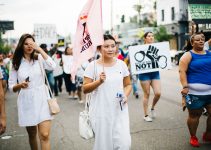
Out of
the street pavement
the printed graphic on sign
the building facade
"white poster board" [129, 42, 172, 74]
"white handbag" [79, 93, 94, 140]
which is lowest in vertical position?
the street pavement

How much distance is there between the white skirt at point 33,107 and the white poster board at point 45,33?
13.9 meters

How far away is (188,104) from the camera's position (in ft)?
17.1

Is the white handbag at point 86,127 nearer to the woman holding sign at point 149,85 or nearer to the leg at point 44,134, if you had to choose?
the leg at point 44,134

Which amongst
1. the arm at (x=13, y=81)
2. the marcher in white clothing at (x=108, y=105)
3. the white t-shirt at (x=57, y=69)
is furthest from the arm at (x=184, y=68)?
the white t-shirt at (x=57, y=69)

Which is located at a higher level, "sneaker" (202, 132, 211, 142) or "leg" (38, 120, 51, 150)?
"leg" (38, 120, 51, 150)

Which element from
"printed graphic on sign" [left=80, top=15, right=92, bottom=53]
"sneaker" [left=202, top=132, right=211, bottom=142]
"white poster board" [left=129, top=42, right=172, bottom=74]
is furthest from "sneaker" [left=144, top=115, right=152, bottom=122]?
"printed graphic on sign" [left=80, top=15, right=92, bottom=53]

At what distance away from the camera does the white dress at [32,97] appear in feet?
14.3

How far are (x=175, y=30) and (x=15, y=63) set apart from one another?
45850 millimetres

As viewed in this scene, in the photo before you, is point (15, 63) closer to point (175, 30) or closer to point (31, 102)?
point (31, 102)

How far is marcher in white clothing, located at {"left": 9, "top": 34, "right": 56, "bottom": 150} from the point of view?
4.35 meters

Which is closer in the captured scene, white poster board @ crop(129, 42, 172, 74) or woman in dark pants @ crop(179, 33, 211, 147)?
woman in dark pants @ crop(179, 33, 211, 147)

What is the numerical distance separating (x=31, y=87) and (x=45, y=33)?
1439 centimetres

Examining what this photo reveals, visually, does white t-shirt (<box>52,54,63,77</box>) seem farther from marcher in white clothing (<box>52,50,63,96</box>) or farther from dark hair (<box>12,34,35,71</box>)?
dark hair (<box>12,34,35,71</box>)

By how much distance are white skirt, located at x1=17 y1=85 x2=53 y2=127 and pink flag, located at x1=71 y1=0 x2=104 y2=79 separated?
625 millimetres
